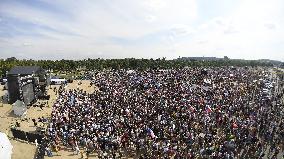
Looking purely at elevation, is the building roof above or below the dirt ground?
above

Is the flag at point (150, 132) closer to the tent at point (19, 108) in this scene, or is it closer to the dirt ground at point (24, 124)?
the dirt ground at point (24, 124)

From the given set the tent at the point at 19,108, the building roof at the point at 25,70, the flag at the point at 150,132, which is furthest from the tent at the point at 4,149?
the building roof at the point at 25,70

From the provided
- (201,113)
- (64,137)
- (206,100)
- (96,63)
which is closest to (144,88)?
(206,100)

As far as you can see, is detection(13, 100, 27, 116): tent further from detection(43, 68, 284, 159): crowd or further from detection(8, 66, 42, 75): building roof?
detection(8, 66, 42, 75): building roof

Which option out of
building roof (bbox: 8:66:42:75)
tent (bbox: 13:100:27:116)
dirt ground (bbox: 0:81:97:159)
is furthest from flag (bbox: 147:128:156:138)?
building roof (bbox: 8:66:42:75)

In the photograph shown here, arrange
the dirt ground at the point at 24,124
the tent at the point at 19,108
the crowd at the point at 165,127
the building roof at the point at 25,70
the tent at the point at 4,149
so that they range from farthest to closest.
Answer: the building roof at the point at 25,70 < the tent at the point at 19,108 < the dirt ground at the point at 24,124 < the crowd at the point at 165,127 < the tent at the point at 4,149

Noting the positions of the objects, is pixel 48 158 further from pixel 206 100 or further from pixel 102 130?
pixel 206 100

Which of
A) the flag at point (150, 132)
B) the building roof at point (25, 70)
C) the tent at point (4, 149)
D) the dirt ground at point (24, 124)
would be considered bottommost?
the dirt ground at point (24, 124)

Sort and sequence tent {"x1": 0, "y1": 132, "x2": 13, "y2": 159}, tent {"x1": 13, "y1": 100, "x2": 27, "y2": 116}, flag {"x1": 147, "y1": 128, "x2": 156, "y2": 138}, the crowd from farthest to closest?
tent {"x1": 13, "y1": 100, "x2": 27, "y2": 116}, flag {"x1": 147, "y1": 128, "x2": 156, "y2": 138}, the crowd, tent {"x1": 0, "y1": 132, "x2": 13, "y2": 159}

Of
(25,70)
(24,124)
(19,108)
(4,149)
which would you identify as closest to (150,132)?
(4,149)

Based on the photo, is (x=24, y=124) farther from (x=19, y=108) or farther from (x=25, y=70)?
(x=25, y=70)

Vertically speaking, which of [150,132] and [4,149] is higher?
[4,149]
